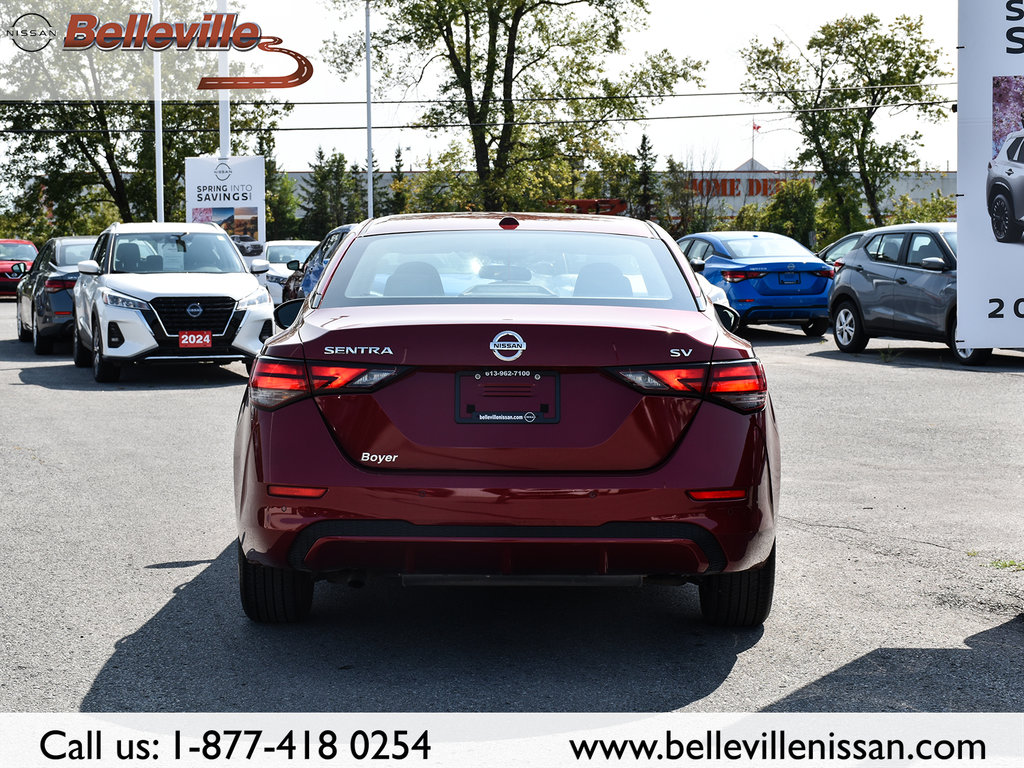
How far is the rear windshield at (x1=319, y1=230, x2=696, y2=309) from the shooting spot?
4.85m

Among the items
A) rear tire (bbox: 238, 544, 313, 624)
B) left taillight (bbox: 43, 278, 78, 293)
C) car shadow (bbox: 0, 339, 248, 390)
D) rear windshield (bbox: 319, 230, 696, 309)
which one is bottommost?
car shadow (bbox: 0, 339, 248, 390)

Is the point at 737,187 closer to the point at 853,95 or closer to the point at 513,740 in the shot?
the point at 853,95

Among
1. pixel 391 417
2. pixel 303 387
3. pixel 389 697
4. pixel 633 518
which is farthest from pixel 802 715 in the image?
pixel 303 387

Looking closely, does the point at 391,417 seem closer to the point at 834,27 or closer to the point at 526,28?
the point at 526,28

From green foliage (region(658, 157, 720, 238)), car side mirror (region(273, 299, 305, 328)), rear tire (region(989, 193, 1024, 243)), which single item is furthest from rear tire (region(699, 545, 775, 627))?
green foliage (region(658, 157, 720, 238))

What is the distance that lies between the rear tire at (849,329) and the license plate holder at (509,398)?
1431 centimetres

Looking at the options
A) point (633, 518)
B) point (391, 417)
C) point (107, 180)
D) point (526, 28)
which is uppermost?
point (526, 28)

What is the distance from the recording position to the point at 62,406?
12.4m

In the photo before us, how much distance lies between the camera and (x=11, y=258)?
36688mm

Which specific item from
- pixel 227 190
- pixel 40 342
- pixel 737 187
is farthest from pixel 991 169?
pixel 737 187

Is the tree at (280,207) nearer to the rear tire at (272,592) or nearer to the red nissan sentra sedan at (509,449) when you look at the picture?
the rear tire at (272,592)

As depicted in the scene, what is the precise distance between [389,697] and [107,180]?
6003 cm

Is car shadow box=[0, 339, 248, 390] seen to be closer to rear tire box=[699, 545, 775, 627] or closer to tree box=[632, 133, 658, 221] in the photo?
rear tire box=[699, 545, 775, 627]

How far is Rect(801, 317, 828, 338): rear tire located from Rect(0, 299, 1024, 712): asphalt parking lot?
39.2 feet
